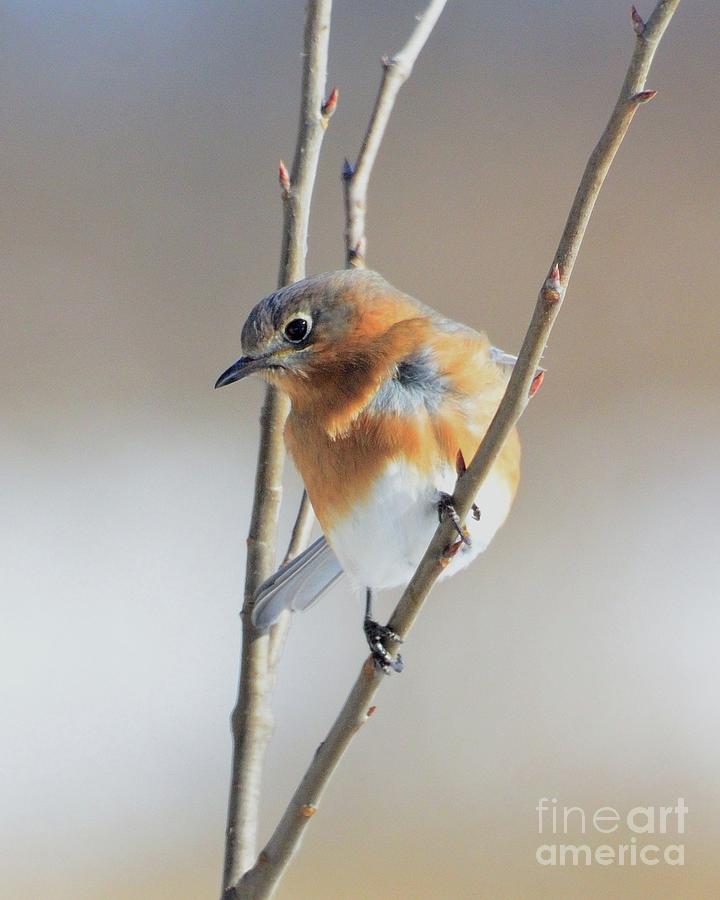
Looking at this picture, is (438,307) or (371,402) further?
(438,307)

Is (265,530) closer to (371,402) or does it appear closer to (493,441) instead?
(371,402)

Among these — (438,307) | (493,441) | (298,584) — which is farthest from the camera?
(438,307)

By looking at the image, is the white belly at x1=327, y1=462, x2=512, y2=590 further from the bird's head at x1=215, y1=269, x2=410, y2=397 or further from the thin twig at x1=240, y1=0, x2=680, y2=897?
the thin twig at x1=240, y1=0, x2=680, y2=897

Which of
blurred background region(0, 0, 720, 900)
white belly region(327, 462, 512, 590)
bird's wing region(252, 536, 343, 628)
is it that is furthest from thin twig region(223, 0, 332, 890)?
blurred background region(0, 0, 720, 900)

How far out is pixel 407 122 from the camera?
3021mm

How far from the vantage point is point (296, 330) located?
1.13m

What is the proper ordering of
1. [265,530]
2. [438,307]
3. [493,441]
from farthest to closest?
[438,307] → [265,530] → [493,441]

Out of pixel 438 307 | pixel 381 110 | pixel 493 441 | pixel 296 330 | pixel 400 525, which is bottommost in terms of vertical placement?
pixel 493 441

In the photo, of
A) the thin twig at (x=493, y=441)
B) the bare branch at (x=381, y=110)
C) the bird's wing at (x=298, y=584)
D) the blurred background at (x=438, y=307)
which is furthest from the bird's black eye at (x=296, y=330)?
the blurred background at (x=438, y=307)

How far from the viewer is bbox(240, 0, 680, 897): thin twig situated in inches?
25.9

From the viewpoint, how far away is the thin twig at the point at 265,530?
0.95 metres

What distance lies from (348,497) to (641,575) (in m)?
2.04

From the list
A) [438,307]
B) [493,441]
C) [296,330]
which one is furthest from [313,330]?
[438,307]

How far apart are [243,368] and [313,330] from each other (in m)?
0.09
